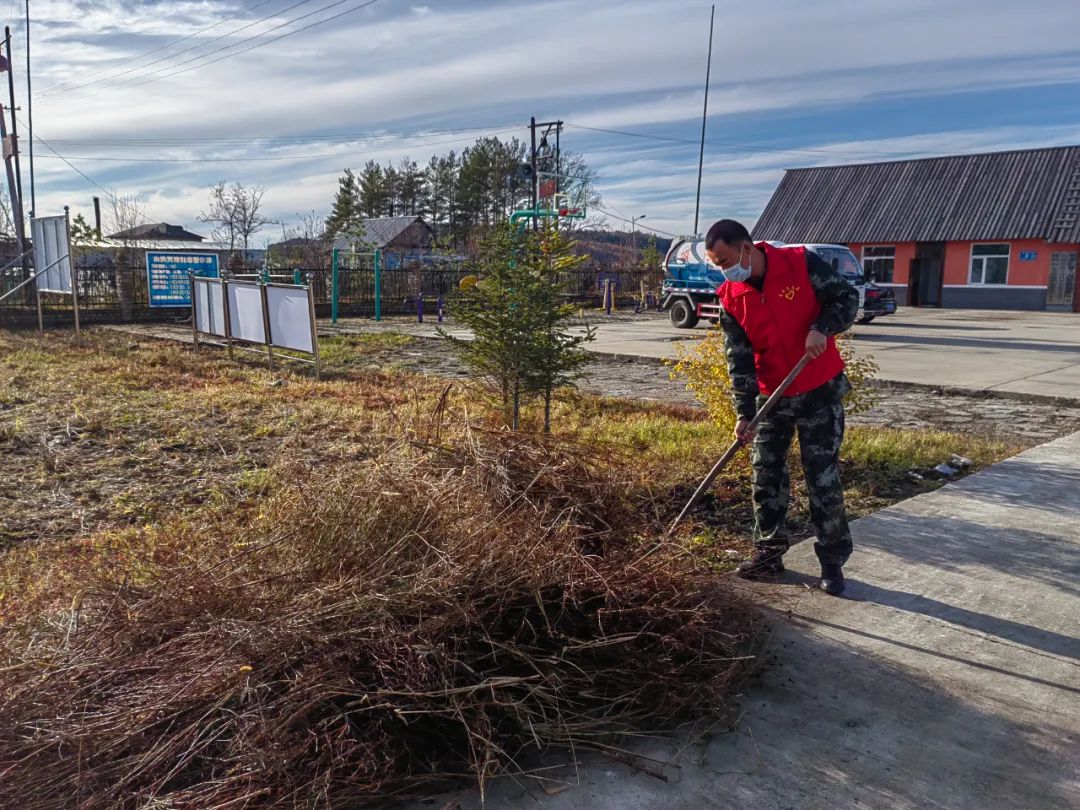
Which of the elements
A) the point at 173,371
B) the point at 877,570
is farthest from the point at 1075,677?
the point at 173,371

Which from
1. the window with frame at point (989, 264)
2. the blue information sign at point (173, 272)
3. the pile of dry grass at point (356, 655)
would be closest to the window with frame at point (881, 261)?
the window with frame at point (989, 264)

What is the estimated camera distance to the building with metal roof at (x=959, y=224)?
31.8 meters

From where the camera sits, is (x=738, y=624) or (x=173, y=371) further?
(x=173, y=371)

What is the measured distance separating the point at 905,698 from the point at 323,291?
24650 millimetres

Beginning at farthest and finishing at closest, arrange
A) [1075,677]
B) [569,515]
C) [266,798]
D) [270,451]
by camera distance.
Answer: [270,451] < [569,515] < [1075,677] < [266,798]

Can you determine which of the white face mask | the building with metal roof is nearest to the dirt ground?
the white face mask

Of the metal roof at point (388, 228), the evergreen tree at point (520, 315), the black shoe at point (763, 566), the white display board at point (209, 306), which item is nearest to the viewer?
the black shoe at point (763, 566)

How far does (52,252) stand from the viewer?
16828mm

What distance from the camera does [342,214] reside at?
72375mm

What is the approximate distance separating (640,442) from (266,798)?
16.7 feet

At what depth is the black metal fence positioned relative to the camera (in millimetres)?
19906

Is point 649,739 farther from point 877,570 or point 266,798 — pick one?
point 877,570

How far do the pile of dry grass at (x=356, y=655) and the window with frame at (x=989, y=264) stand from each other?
34487mm

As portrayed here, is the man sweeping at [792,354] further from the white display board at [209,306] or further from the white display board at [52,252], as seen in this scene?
the white display board at [52,252]
